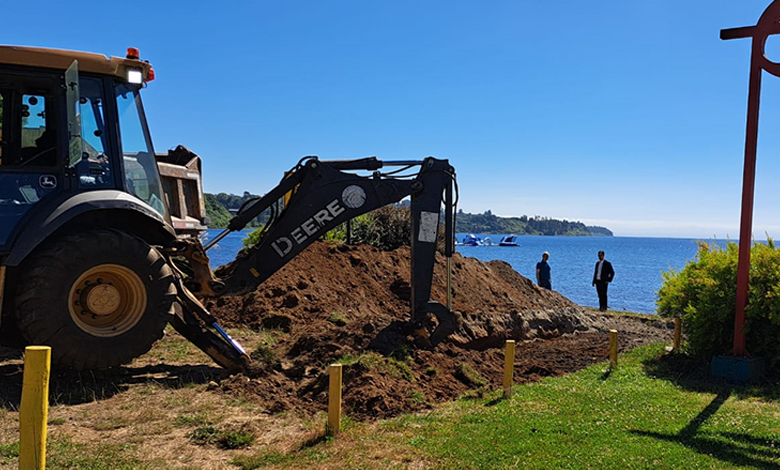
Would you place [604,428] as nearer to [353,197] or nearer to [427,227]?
[427,227]

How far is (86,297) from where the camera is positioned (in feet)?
23.6

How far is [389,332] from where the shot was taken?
9375 mm

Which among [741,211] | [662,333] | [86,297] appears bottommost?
[662,333]

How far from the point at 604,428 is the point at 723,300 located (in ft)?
14.9

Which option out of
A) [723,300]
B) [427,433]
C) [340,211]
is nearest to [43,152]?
[340,211]

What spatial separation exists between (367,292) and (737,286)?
272 inches

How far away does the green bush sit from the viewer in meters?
9.56

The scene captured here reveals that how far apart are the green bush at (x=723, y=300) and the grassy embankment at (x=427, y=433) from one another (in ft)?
5.27

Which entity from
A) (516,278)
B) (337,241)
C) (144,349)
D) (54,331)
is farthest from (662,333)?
(54,331)

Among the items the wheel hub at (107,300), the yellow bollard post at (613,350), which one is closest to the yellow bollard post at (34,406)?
the wheel hub at (107,300)

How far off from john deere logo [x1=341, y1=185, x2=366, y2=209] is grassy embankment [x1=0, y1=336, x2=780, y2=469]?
301 centimetres

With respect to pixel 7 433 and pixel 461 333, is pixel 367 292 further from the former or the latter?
pixel 7 433

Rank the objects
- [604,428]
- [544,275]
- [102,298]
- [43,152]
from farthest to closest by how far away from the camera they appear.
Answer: [544,275], [102,298], [43,152], [604,428]

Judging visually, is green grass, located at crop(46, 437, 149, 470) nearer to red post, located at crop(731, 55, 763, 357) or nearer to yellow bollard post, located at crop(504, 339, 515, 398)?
yellow bollard post, located at crop(504, 339, 515, 398)
